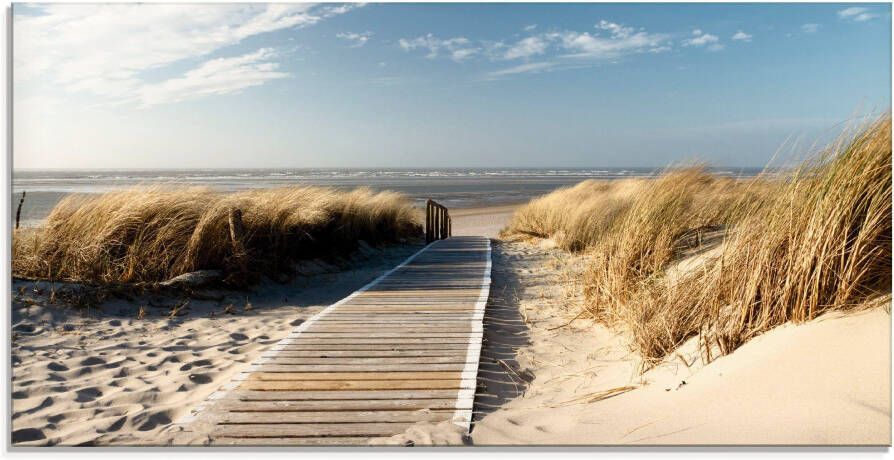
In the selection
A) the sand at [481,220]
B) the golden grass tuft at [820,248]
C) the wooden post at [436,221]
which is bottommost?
the sand at [481,220]

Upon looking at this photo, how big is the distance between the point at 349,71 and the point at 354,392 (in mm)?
3657

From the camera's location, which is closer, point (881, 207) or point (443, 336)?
point (881, 207)

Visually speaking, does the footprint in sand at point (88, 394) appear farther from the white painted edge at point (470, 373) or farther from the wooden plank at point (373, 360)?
the white painted edge at point (470, 373)

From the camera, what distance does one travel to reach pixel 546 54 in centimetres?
481

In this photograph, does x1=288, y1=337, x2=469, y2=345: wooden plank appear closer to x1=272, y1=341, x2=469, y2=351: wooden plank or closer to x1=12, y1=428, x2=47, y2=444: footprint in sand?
x1=272, y1=341, x2=469, y2=351: wooden plank

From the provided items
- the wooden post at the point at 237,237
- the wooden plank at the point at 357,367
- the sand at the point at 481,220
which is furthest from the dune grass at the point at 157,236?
the sand at the point at 481,220

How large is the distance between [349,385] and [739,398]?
1.95 metres

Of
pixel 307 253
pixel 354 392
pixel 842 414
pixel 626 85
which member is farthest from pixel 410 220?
pixel 842 414

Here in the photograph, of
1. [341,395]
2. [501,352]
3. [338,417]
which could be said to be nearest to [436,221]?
[501,352]

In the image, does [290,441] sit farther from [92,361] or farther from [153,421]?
[92,361]

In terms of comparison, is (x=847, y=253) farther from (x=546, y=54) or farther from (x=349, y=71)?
(x=349, y=71)

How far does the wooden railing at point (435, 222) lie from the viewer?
514 inches

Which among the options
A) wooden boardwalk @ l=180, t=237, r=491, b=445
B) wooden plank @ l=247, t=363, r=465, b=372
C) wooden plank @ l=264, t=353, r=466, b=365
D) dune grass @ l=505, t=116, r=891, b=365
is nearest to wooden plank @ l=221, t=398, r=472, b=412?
wooden boardwalk @ l=180, t=237, r=491, b=445

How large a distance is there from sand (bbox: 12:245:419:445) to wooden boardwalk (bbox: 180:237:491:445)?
0.99ft
